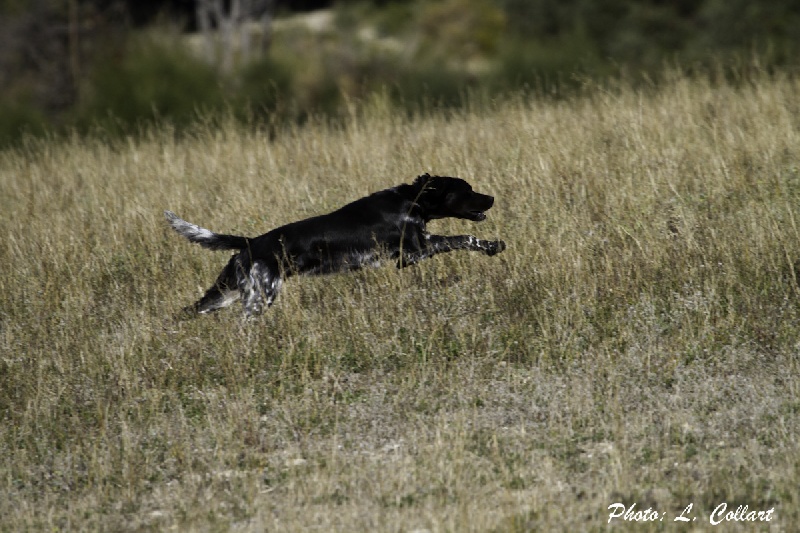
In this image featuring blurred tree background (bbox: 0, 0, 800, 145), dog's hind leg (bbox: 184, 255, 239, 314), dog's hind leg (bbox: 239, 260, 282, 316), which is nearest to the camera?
dog's hind leg (bbox: 239, 260, 282, 316)

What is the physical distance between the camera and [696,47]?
20062 millimetres

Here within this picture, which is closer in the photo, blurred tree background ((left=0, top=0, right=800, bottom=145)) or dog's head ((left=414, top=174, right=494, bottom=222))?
dog's head ((left=414, top=174, right=494, bottom=222))

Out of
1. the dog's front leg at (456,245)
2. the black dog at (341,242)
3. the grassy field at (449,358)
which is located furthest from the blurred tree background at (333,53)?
the dog's front leg at (456,245)

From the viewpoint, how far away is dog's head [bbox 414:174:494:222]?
253 inches

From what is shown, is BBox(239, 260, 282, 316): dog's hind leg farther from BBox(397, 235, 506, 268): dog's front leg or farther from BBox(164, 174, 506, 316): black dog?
BBox(397, 235, 506, 268): dog's front leg

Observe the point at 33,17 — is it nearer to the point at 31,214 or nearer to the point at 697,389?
the point at 31,214

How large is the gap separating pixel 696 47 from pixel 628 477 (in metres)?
17.7

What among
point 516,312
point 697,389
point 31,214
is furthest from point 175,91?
point 697,389

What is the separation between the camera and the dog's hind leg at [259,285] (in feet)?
19.4

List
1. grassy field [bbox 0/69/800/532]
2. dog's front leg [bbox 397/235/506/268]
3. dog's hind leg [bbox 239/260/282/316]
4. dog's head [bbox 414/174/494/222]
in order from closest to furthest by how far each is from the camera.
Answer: grassy field [bbox 0/69/800/532]
dog's hind leg [bbox 239/260/282/316]
dog's front leg [bbox 397/235/506/268]
dog's head [bbox 414/174/494/222]

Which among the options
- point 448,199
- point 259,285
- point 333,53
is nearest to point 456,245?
point 448,199

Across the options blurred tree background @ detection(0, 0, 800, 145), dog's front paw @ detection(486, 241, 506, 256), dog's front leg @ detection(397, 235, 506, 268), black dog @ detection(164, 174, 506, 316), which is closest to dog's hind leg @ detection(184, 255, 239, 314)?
black dog @ detection(164, 174, 506, 316)

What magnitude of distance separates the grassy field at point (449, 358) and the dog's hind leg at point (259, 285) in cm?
12

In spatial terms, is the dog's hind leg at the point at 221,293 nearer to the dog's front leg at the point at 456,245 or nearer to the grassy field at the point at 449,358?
the grassy field at the point at 449,358
